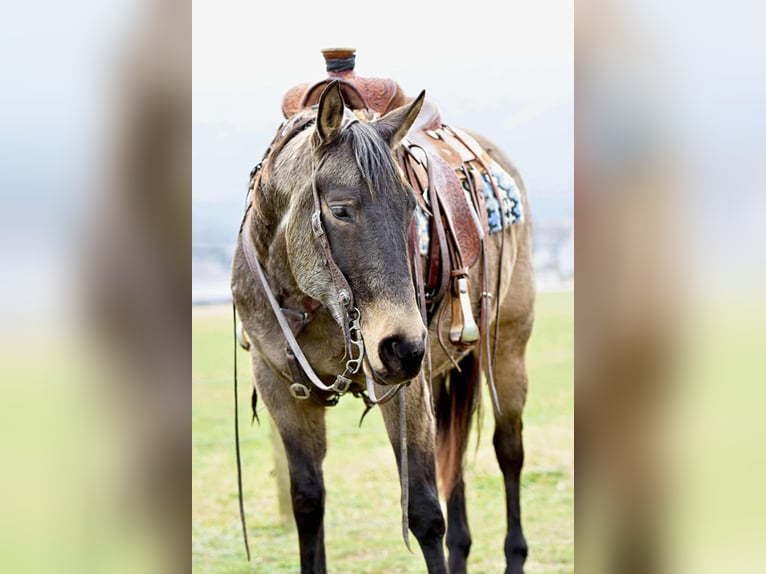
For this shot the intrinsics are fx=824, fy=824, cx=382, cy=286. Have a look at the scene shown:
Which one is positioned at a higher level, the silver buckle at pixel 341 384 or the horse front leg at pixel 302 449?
the silver buckle at pixel 341 384

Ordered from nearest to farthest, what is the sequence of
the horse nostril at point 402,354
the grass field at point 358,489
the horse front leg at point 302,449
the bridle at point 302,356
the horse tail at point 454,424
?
the horse nostril at point 402,354, the bridle at point 302,356, the horse front leg at point 302,449, the horse tail at point 454,424, the grass field at point 358,489

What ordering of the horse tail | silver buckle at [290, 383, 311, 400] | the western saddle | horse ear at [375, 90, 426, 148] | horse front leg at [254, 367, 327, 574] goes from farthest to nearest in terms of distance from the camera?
the horse tail < horse front leg at [254, 367, 327, 574] < the western saddle < silver buckle at [290, 383, 311, 400] < horse ear at [375, 90, 426, 148]

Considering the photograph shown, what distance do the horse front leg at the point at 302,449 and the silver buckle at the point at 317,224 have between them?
0.94m

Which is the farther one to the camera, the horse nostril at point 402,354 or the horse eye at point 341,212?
the horse eye at point 341,212

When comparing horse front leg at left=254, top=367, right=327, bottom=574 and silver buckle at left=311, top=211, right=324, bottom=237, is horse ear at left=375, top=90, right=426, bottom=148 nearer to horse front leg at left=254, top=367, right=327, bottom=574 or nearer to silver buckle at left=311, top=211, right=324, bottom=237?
silver buckle at left=311, top=211, right=324, bottom=237

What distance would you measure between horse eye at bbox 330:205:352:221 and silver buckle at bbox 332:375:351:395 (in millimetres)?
583

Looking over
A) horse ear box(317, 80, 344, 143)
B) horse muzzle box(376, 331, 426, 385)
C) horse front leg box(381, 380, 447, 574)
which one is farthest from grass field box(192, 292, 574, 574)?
horse muzzle box(376, 331, 426, 385)

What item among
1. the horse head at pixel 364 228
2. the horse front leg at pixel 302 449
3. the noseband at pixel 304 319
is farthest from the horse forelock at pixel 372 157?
the horse front leg at pixel 302 449

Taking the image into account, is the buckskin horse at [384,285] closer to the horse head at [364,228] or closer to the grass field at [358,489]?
the horse head at [364,228]

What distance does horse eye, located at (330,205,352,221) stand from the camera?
2.39 m

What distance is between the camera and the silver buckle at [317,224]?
2436 millimetres

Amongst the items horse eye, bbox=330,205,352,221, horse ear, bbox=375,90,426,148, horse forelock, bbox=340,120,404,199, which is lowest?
horse eye, bbox=330,205,352,221

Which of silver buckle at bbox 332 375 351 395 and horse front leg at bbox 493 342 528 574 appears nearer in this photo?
silver buckle at bbox 332 375 351 395
